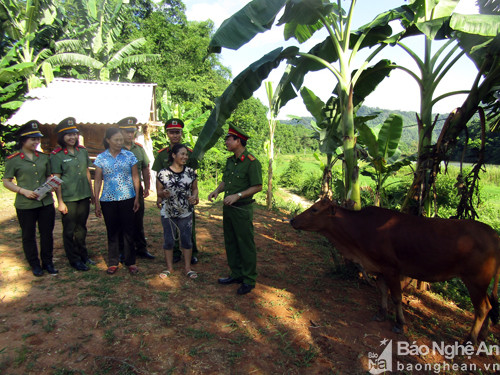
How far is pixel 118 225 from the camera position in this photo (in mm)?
4316

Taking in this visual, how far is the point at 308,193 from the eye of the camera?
14.6 meters

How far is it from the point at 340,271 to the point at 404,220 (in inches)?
63.4

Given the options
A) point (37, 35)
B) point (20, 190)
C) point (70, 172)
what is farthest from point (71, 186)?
point (37, 35)

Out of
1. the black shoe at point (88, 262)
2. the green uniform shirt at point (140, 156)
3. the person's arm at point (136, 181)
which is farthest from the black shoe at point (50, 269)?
the green uniform shirt at point (140, 156)

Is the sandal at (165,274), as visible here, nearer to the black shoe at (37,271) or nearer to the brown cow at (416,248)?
the black shoe at (37,271)

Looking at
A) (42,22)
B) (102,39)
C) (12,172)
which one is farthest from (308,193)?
(42,22)

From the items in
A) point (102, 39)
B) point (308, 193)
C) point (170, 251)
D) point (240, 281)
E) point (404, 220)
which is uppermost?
point (102, 39)

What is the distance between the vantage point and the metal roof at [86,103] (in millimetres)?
11125

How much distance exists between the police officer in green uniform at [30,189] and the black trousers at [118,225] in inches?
28.1

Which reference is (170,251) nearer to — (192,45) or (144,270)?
(144,270)

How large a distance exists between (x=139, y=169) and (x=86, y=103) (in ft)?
30.7

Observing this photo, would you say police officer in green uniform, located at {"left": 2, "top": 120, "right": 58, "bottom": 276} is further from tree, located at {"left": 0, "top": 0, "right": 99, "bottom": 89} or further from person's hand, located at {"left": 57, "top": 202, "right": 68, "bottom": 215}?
tree, located at {"left": 0, "top": 0, "right": 99, "bottom": 89}

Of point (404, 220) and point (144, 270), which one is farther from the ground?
point (404, 220)

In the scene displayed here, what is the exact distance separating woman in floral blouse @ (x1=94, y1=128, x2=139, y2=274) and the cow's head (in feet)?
7.29
